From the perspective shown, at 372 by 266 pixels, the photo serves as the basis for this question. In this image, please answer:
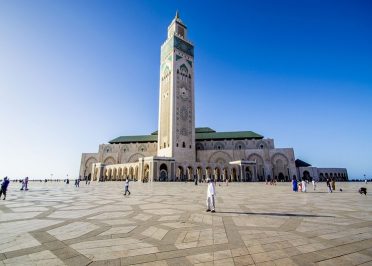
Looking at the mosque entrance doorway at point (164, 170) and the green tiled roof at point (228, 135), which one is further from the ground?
the green tiled roof at point (228, 135)

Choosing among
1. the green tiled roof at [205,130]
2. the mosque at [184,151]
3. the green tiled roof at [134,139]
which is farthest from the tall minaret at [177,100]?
the green tiled roof at [205,130]

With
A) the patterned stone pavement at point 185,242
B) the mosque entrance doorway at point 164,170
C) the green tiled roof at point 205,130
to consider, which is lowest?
the patterned stone pavement at point 185,242

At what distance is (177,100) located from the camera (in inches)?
2069

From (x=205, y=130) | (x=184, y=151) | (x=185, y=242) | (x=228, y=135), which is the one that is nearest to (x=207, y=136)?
(x=205, y=130)

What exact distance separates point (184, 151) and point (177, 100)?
13.1 meters

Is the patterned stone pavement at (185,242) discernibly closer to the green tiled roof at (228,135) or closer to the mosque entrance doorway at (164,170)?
the mosque entrance doorway at (164,170)

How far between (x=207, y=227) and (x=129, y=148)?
211ft

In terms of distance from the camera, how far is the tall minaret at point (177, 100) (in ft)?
166

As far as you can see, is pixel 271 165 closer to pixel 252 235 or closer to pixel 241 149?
pixel 241 149

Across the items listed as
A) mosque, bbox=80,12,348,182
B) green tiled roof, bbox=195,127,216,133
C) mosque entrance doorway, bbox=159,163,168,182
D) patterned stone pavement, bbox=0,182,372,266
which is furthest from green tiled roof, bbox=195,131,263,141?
patterned stone pavement, bbox=0,182,372,266

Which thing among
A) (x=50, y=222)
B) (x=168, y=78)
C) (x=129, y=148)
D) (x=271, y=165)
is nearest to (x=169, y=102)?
(x=168, y=78)

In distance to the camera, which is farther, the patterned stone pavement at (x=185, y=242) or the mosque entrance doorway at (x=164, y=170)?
the mosque entrance doorway at (x=164, y=170)

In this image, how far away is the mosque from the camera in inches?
1937

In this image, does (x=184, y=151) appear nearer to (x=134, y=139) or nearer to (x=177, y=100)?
(x=177, y=100)
